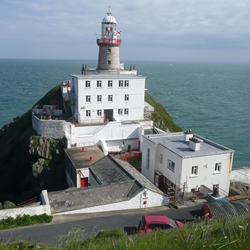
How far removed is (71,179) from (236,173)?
50.0 feet

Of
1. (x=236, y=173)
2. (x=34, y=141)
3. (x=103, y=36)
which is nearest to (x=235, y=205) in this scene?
(x=236, y=173)

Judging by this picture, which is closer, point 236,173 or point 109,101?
point 236,173

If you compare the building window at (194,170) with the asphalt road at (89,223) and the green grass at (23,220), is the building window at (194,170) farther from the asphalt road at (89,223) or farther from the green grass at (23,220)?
the green grass at (23,220)

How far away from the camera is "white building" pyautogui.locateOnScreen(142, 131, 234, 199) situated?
21.0 meters

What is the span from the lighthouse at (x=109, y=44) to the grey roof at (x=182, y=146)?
73.9 ft

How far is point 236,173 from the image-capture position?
25.4 metres

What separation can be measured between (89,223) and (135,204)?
3.69 m

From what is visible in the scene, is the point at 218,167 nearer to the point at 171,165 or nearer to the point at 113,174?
the point at 171,165

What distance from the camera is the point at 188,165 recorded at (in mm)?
20828

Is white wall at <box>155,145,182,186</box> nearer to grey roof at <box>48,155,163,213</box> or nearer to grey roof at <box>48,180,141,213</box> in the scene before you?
grey roof at <box>48,155,163,213</box>

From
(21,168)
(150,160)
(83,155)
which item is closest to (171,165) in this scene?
(150,160)

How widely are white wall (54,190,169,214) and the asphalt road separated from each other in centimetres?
37

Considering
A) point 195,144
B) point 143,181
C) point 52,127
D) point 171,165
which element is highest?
point 195,144

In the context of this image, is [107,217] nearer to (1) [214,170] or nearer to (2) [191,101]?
(1) [214,170]
